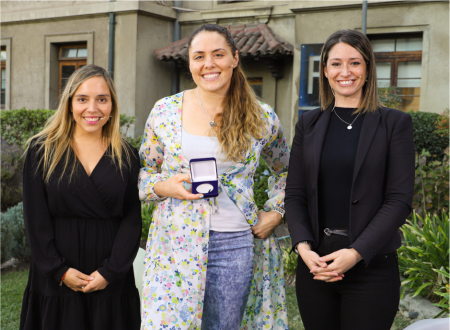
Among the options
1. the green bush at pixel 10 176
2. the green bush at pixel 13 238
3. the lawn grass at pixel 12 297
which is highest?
the green bush at pixel 10 176

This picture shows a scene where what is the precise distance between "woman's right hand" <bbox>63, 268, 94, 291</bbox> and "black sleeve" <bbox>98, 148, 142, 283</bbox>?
0.27 ft

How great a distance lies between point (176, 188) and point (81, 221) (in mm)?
646

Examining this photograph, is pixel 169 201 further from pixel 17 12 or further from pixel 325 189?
pixel 17 12

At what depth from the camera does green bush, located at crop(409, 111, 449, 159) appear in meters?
8.51

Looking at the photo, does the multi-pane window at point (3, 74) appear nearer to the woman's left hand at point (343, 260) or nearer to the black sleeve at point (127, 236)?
the black sleeve at point (127, 236)

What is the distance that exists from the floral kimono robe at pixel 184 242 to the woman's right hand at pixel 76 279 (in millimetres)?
328

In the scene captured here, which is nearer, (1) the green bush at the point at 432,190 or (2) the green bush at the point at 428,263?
(2) the green bush at the point at 428,263

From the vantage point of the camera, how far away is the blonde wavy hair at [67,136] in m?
2.59

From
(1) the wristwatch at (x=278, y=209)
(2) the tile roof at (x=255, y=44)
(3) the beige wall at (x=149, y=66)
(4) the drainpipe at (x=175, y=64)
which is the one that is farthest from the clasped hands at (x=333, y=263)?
(4) the drainpipe at (x=175, y=64)

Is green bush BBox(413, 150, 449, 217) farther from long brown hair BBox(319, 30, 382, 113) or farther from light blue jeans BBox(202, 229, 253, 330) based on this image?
light blue jeans BBox(202, 229, 253, 330)

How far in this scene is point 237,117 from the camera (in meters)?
2.55

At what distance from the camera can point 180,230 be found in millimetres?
2436

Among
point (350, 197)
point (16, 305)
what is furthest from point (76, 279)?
point (16, 305)

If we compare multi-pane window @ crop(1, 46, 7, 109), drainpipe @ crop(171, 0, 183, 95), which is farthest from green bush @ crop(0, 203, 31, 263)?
multi-pane window @ crop(1, 46, 7, 109)
